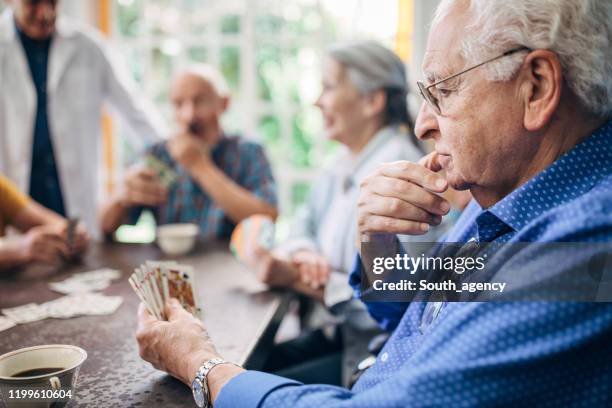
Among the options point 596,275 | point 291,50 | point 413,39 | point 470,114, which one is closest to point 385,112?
point 470,114

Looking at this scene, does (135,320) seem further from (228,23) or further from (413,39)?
(228,23)

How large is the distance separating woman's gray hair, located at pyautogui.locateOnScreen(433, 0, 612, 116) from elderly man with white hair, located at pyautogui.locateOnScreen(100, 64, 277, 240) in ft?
4.88

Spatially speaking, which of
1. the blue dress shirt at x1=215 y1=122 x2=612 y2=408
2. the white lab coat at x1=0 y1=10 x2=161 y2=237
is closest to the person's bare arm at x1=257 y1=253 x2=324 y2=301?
the blue dress shirt at x1=215 y1=122 x2=612 y2=408

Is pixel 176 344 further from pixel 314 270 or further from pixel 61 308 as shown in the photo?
pixel 314 270

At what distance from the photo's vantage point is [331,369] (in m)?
1.73

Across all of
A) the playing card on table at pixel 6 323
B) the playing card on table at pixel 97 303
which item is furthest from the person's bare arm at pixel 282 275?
the playing card on table at pixel 6 323

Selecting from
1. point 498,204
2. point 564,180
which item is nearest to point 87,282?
point 498,204

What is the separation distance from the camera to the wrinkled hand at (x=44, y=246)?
166cm

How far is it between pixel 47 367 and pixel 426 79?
80cm

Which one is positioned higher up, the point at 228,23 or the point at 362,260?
the point at 228,23

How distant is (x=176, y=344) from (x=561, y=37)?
0.79 meters

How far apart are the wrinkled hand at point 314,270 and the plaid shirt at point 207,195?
67 cm

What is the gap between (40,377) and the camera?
790 millimetres

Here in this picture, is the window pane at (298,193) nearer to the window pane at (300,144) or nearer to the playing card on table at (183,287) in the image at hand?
the window pane at (300,144)
